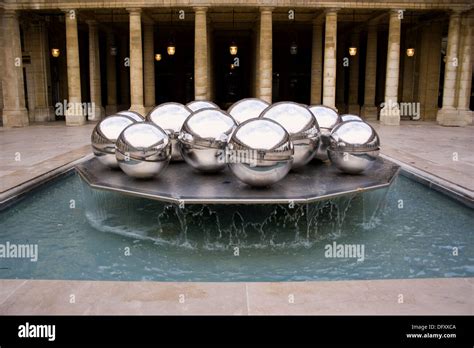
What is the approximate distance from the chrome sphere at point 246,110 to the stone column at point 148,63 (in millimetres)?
19886

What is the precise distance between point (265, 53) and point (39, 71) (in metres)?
13.5

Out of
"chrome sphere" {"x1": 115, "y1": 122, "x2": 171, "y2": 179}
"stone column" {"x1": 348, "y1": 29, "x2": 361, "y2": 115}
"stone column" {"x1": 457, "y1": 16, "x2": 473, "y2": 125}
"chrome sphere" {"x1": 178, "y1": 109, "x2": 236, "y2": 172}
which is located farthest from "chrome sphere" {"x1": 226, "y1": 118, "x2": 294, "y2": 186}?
"stone column" {"x1": 348, "y1": 29, "x2": 361, "y2": 115}

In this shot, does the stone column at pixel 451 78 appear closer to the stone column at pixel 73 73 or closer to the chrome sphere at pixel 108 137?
the stone column at pixel 73 73

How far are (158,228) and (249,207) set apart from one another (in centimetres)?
177

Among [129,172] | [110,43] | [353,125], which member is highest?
[110,43]

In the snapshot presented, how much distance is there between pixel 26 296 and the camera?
451 cm

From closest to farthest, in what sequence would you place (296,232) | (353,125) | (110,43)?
(296,232)
(353,125)
(110,43)

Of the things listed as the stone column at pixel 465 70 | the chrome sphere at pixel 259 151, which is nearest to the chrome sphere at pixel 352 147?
the chrome sphere at pixel 259 151

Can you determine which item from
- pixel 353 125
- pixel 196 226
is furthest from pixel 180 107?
pixel 353 125

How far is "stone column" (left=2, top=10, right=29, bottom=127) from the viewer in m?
24.4

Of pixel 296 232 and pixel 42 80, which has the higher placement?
pixel 42 80

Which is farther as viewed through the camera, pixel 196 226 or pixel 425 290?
pixel 196 226

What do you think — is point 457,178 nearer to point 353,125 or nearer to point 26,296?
point 353,125
